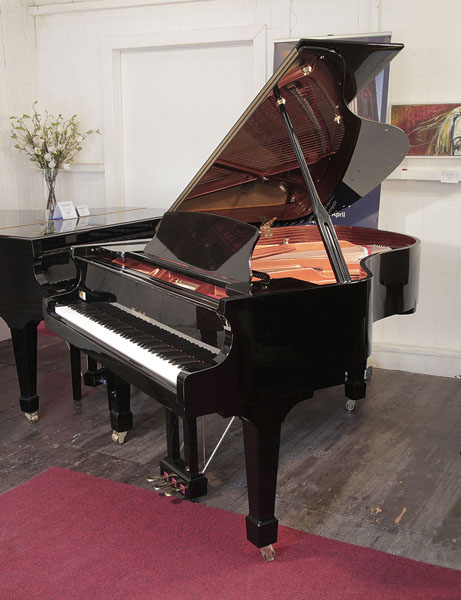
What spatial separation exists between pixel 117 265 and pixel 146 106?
2.70 meters

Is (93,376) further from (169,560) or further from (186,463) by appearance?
(169,560)

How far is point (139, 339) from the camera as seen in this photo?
2645mm

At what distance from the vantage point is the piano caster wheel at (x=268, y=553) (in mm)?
2492

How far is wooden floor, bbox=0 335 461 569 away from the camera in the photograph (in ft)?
9.09

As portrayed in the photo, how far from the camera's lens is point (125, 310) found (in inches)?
114

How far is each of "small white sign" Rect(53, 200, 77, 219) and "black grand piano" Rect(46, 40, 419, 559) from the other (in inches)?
39.1

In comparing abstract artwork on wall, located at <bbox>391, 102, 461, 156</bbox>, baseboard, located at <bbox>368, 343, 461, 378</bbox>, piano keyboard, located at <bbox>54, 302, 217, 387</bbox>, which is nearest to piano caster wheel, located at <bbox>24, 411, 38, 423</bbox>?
piano keyboard, located at <bbox>54, 302, 217, 387</bbox>

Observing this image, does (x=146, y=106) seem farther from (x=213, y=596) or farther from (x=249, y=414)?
(x=213, y=596)

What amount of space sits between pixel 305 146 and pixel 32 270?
1.48 meters

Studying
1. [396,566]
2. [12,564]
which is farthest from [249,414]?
[12,564]

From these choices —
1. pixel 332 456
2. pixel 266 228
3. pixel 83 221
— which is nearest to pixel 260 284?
pixel 266 228

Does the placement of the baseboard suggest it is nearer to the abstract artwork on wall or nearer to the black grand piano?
the black grand piano

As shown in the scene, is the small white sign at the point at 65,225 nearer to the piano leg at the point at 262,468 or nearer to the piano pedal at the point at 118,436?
the piano pedal at the point at 118,436

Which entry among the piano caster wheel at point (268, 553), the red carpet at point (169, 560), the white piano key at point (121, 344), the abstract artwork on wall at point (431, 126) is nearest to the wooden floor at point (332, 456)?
the red carpet at point (169, 560)
